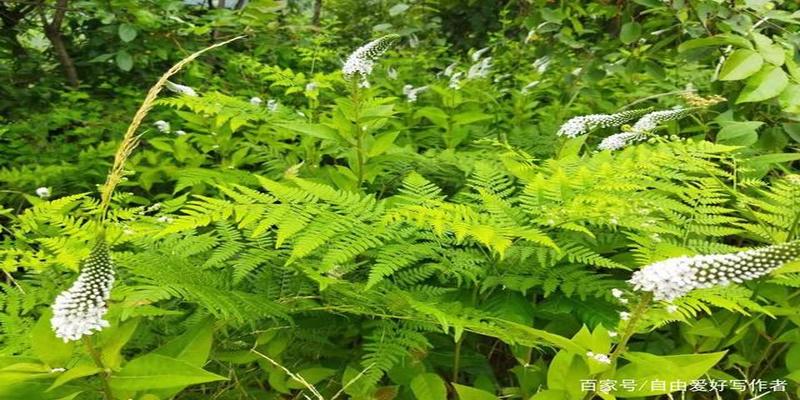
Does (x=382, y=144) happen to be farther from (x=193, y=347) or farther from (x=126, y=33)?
(x=126, y=33)

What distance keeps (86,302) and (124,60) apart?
3313 millimetres

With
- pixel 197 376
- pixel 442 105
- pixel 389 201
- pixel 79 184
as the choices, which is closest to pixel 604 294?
pixel 389 201

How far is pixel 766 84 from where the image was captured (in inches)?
92.4

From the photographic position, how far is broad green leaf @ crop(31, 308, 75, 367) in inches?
52.3

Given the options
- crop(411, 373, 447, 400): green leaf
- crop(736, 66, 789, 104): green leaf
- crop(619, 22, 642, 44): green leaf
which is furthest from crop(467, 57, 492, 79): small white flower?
crop(411, 373, 447, 400): green leaf

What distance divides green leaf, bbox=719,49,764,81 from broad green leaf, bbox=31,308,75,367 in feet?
7.77

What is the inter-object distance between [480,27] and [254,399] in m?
6.83

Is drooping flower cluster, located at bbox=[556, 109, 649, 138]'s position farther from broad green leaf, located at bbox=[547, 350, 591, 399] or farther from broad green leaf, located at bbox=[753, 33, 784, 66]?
broad green leaf, located at bbox=[547, 350, 591, 399]

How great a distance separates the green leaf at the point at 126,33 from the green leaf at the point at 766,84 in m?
3.44

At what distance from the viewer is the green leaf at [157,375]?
1.30 meters

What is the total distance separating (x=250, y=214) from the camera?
169 centimetres

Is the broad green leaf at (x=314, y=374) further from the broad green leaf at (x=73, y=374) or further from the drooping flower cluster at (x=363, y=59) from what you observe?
the drooping flower cluster at (x=363, y=59)

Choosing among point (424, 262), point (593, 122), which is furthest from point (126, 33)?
point (593, 122)

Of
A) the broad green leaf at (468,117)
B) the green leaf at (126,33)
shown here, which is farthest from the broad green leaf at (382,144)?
the green leaf at (126,33)
